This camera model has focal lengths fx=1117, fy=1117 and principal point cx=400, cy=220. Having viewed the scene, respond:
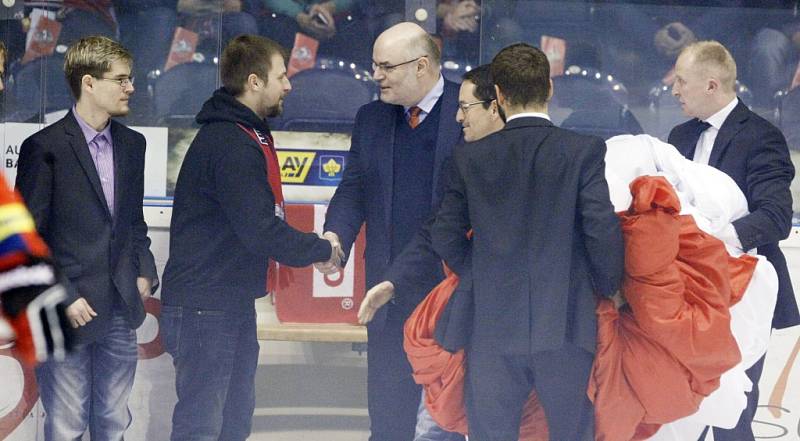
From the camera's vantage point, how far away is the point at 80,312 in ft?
11.9

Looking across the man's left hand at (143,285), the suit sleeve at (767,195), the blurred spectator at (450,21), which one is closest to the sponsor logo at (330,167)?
the blurred spectator at (450,21)

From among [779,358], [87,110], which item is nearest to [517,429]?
[87,110]

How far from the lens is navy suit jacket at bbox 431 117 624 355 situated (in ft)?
9.64

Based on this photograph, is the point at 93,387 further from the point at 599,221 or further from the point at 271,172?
the point at 599,221

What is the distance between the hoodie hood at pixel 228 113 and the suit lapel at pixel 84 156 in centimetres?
39

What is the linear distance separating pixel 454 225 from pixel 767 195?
1.25 metres

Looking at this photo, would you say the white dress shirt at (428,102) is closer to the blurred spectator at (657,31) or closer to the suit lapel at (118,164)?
the suit lapel at (118,164)

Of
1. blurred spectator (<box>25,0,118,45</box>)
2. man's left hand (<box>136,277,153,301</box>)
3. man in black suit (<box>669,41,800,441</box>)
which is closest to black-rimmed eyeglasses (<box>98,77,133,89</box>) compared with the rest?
man's left hand (<box>136,277,153,301</box>)

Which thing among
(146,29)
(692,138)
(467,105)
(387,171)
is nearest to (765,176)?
(692,138)

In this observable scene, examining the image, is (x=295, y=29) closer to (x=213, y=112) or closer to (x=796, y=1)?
(x=213, y=112)

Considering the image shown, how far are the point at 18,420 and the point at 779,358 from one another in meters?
3.19

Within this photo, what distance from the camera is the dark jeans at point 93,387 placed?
380cm

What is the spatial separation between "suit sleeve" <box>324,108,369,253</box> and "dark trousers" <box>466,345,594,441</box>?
1.07 m

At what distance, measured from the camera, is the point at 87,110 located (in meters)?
3.82
